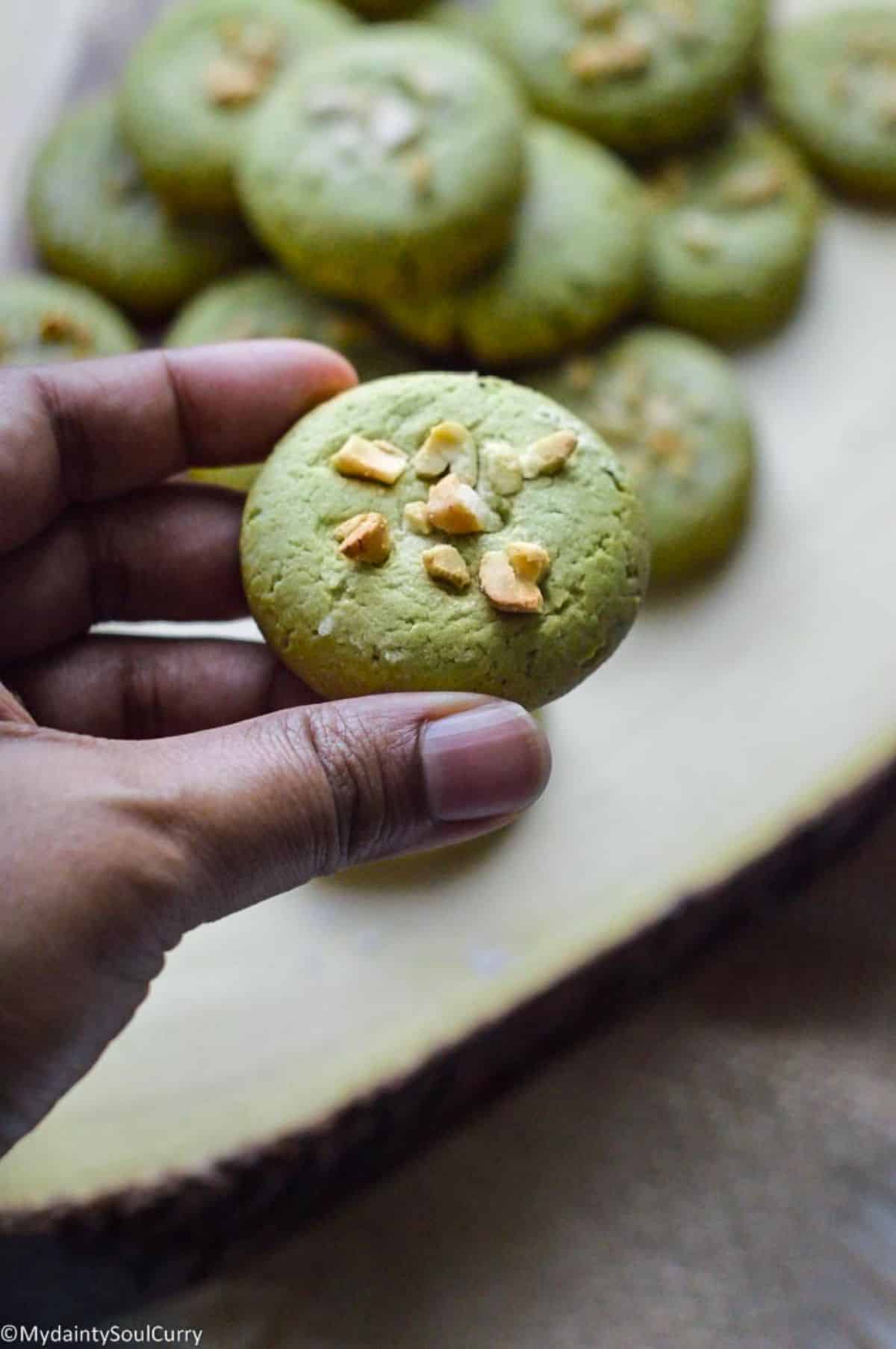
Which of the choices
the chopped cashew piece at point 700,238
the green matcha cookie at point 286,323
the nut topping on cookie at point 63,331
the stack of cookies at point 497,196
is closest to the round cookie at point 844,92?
the stack of cookies at point 497,196

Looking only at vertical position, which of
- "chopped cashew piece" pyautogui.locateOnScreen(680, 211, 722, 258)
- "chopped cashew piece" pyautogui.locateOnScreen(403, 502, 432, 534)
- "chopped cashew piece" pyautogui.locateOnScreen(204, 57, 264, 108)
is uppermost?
"chopped cashew piece" pyautogui.locateOnScreen(204, 57, 264, 108)

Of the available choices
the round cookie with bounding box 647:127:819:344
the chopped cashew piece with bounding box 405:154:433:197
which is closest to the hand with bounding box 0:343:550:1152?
the chopped cashew piece with bounding box 405:154:433:197

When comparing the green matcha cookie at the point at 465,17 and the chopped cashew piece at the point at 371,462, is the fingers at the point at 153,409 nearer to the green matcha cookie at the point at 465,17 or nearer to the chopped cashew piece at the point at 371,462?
the chopped cashew piece at the point at 371,462

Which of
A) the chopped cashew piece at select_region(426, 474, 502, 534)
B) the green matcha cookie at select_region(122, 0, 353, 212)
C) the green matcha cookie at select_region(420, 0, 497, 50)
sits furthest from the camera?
the green matcha cookie at select_region(420, 0, 497, 50)

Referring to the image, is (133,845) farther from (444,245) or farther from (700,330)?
(700,330)

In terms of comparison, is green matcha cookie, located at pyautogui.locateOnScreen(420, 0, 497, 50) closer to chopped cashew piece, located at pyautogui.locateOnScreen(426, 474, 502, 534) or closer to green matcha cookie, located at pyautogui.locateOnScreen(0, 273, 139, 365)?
green matcha cookie, located at pyautogui.locateOnScreen(0, 273, 139, 365)
